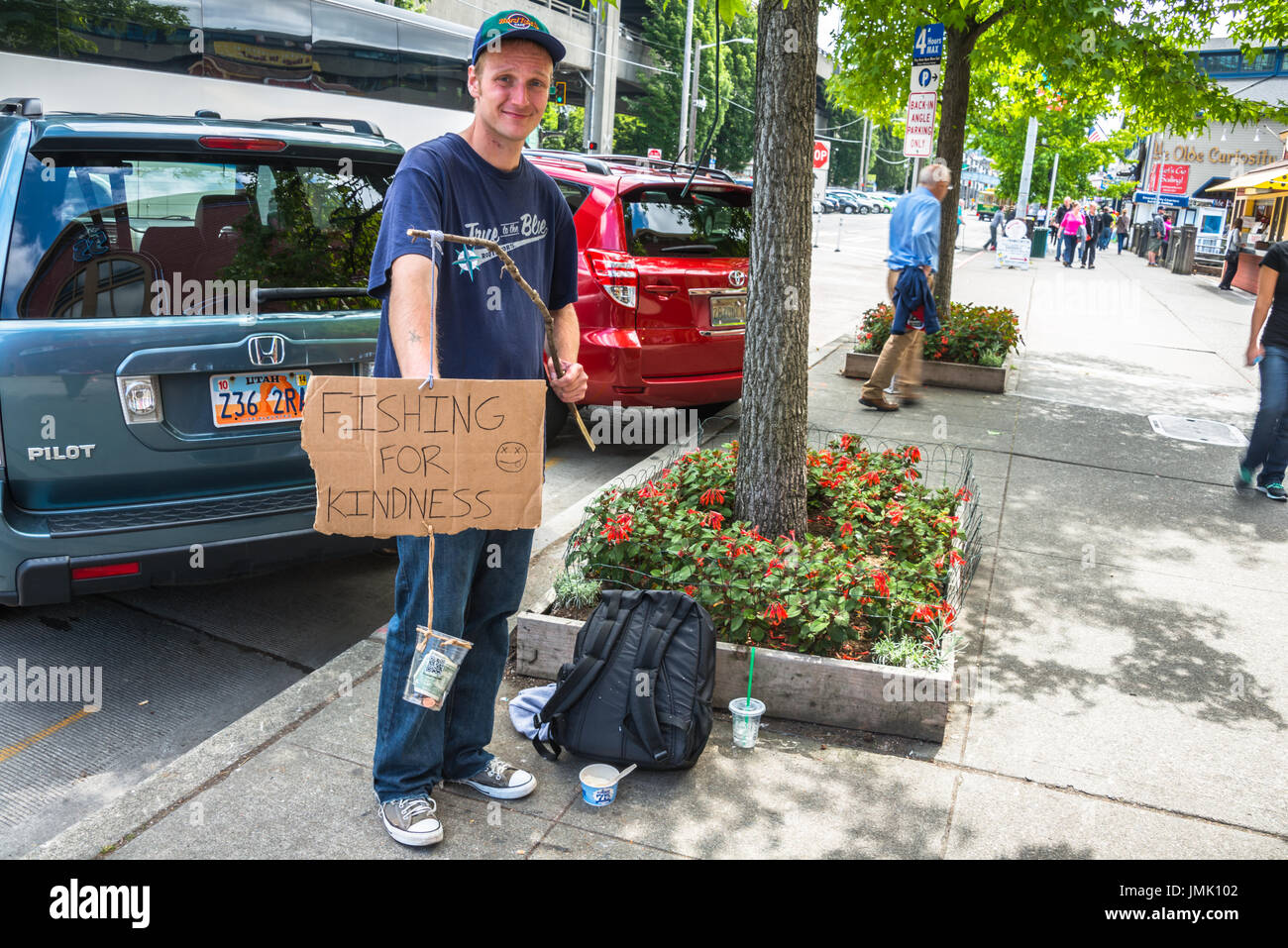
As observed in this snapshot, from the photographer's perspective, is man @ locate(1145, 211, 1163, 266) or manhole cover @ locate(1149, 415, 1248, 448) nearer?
manhole cover @ locate(1149, 415, 1248, 448)

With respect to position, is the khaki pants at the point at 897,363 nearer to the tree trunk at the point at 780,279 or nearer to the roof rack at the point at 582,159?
the roof rack at the point at 582,159

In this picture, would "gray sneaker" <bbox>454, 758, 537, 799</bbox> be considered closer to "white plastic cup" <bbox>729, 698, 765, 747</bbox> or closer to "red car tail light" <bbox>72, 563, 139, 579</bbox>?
"white plastic cup" <bbox>729, 698, 765, 747</bbox>

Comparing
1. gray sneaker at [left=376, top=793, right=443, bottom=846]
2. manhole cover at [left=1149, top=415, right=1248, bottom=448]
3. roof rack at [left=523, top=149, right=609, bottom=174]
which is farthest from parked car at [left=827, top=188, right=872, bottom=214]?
gray sneaker at [left=376, top=793, right=443, bottom=846]

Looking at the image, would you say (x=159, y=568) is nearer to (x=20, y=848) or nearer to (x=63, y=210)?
(x=20, y=848)

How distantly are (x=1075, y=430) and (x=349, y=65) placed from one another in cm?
1170

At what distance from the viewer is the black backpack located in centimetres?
313

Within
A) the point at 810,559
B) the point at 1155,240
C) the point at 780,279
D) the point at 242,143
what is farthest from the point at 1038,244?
the point at 242,143

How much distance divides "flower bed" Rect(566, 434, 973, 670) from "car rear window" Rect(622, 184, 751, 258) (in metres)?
2.07

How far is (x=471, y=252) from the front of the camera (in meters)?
2.59

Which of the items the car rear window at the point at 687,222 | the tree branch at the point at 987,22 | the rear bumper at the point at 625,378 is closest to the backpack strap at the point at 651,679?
the rear bumper at the point at 625,378

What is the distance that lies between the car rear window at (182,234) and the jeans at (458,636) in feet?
5.35

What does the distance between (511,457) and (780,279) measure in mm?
2151

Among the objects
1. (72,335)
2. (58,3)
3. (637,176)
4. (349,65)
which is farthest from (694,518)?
(349,65)

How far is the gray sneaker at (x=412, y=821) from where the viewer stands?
2.76 metres
